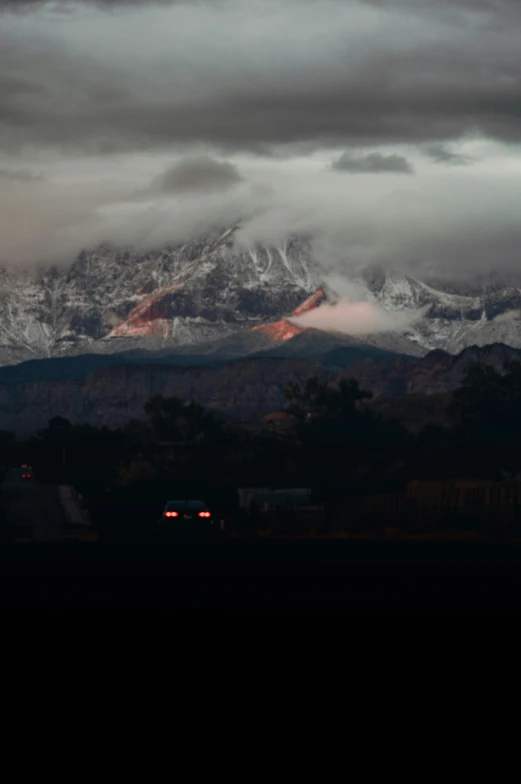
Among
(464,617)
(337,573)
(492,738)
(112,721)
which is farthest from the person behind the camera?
(337,573)

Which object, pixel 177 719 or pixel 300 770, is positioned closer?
pixel 300 770

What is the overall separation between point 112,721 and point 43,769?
11.5m

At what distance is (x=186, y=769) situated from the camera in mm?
51000

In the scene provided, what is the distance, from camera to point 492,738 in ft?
187

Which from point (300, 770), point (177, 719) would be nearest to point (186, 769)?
point (300, 770)

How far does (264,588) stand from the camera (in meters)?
136

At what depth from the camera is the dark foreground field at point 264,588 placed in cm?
10706

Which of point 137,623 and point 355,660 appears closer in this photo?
point 355,660

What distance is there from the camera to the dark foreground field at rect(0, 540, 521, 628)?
107062 millimetres

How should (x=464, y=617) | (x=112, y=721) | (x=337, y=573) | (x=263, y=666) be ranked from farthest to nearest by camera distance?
(x=337, y=573) → (x=464, y=617) → (x=263, y=666) → (x=112, y=721)

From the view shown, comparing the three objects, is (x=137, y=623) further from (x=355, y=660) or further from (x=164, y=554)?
(x=164, y=554)

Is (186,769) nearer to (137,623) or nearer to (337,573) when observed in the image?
(137,623)

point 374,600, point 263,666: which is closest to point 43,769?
point 263,666

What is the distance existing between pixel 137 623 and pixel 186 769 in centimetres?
5494
